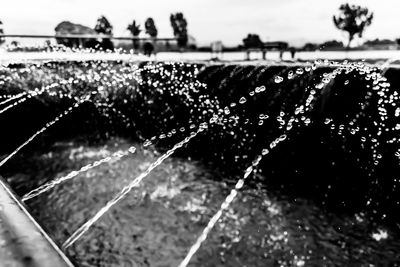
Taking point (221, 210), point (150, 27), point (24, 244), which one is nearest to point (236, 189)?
point (221, 210)

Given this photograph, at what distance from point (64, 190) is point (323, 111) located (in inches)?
228

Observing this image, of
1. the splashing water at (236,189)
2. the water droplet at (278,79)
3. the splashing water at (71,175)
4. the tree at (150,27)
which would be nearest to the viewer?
the splashing water at (236,189)

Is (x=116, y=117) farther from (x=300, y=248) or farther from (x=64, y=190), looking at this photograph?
(x=300, y=248)

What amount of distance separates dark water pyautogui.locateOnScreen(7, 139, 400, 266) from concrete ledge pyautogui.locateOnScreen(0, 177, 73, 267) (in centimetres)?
308

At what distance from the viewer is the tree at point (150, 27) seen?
238ft

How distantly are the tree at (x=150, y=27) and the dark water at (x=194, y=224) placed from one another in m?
69.5

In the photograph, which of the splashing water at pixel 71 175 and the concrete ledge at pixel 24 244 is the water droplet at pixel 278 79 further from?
the concrete ledge at pixel 24 244

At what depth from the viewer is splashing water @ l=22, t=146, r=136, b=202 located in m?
6.38

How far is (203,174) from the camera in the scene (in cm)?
734

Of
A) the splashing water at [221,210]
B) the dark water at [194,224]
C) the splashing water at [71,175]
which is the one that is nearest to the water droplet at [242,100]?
the splashing water at [221,210]

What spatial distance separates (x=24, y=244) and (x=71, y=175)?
6836 mm

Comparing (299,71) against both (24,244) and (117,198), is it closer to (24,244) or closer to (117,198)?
(117,198)

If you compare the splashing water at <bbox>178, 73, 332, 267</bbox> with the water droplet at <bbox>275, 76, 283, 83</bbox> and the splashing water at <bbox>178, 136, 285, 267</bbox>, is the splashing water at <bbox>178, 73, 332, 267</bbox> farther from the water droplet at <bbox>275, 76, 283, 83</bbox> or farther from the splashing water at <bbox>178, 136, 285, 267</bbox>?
the water droplet at <bbox>275, 76, 283, 83</bbox>

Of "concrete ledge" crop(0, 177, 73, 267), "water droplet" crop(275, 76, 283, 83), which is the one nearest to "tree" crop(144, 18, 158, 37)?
"water droplet" crop(275, 76, 283, 83)
